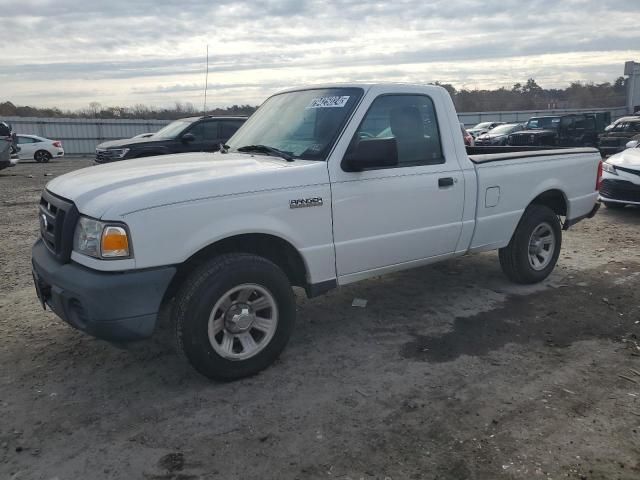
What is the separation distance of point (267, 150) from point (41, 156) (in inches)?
954

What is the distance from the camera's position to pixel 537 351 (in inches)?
163

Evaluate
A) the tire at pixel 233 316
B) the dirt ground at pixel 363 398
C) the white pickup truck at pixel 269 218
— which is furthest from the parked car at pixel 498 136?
the tire at pixel 233 316

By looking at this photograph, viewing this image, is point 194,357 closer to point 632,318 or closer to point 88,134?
point 632,318

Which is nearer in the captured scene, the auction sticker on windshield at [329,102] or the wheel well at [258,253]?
the wheel well at [258,253]

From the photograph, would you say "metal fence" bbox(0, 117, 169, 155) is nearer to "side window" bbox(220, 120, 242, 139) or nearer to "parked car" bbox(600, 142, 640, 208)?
"side window" bbox(220, 120, 242, 139)

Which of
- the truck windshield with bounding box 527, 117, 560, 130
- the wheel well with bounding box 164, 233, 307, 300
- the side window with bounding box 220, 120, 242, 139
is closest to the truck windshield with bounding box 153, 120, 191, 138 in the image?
the side window with bounding box 220, 120, 242, 139

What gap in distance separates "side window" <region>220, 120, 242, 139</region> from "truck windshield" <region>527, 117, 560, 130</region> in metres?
14.1

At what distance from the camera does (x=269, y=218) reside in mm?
3582

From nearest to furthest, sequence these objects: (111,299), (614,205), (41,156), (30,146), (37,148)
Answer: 1. (111,299)
2. (614,205)
3. (30,146)
4. (37,148)
5. (41,156)

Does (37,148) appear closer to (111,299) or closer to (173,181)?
(173,181)

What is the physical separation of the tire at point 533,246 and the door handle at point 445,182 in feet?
4.15

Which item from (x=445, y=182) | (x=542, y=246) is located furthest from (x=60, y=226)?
(x=542, y=246)

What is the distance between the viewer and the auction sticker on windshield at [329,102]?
13.9 feet

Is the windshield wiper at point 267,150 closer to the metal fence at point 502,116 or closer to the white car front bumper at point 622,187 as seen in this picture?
the white car front bumper at point 622,187
